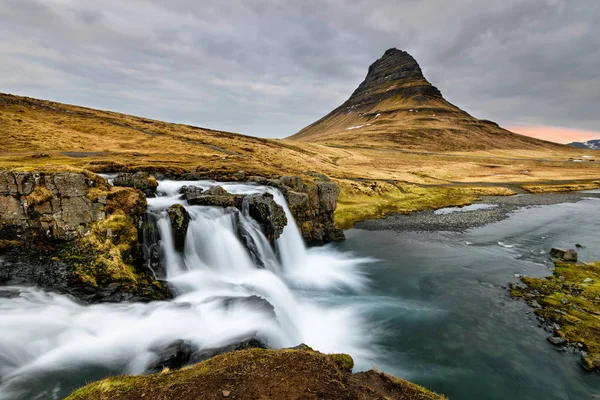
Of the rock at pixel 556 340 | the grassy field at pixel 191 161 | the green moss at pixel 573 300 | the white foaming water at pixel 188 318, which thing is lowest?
the white foaming water at pixel 188 318

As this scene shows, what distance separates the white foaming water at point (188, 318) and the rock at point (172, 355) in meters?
0.33

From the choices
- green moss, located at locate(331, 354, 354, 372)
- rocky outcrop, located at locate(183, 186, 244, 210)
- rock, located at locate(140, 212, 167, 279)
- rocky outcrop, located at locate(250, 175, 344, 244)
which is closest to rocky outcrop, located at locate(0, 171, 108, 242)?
rock, located at locate(140, 212, 167, 279)

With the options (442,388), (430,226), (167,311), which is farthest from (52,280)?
(430,226)

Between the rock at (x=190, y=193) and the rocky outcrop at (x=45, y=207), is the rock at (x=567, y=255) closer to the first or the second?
the rock at (x=190, y=193)

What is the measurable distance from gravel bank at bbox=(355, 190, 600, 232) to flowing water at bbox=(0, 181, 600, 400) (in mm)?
Answer: 8757

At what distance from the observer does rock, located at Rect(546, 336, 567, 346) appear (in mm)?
13883

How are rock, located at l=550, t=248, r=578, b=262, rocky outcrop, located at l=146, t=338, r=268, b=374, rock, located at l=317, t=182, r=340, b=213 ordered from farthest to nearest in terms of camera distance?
rock, located at l=317, t=182, r=340, b=213 → rock, located at l=550, t=248, r=578, b=262 → rocky outcrop, located at l=146, t=338, r=268, b=374

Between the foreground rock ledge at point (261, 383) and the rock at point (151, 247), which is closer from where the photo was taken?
the foreground rock ledge at point (261, 383)

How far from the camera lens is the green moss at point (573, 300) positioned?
1377 cm

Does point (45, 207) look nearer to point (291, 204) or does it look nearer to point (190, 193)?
point (190, 193)

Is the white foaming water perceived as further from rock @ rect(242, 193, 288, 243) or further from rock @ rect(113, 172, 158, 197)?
rock @ rect(113, 172, 158, 197)

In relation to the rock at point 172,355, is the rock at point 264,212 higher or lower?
higher

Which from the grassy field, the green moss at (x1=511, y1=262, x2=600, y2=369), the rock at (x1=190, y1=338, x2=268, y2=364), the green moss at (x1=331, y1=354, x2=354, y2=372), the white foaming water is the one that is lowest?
the white foaming water

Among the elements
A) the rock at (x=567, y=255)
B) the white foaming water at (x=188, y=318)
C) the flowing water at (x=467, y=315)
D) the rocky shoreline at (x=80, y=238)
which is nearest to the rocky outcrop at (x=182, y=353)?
the white foaming water at (x=188, y=318)
